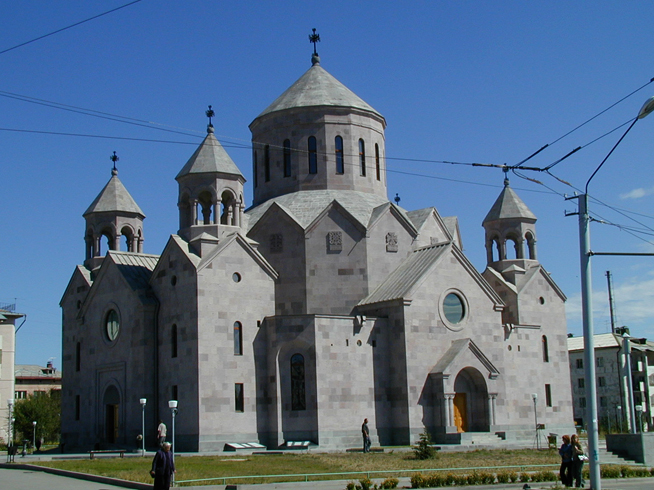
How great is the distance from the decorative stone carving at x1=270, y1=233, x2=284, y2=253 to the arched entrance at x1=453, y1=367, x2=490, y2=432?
10642 mm

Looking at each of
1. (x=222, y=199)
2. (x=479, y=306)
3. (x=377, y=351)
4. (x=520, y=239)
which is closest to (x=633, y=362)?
(x=520, y=239)

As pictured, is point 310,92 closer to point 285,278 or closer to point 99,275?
point 285,278

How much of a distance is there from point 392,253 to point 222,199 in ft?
29.4

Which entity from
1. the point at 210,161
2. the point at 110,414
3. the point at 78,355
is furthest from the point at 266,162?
the point at 110,414

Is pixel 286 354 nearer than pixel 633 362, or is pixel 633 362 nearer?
pixel 286 354

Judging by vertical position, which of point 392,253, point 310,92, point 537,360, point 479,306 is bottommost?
point 537,360

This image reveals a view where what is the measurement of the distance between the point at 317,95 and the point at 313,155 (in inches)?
139

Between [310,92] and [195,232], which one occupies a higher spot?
A: [310,92]

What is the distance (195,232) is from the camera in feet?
125

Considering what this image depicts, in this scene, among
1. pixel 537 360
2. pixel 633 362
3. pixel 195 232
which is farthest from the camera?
pixel 633 362

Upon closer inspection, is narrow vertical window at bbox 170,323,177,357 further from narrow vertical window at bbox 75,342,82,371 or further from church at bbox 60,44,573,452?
narrow vertical window at bbox 75,342,82,371

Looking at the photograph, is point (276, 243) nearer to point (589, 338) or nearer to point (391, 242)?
point (391, 242)

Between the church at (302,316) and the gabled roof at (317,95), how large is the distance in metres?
0.13

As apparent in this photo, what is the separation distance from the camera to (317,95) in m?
44.2
